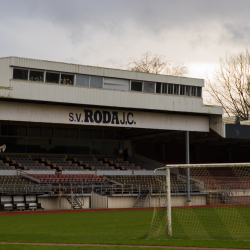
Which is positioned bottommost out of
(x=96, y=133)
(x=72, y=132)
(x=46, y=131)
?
(x=46, y=131)

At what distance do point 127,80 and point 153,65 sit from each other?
25.4 metres

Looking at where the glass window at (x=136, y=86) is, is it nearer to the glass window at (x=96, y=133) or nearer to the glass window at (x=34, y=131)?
the glass window at (x=96, y=133)

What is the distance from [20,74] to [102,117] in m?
7.21

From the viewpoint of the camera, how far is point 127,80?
1261 inches

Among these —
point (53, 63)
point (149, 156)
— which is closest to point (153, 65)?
point (149, 156)

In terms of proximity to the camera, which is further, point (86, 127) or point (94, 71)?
point (86, 127)

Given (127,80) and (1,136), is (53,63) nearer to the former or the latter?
(127,80)

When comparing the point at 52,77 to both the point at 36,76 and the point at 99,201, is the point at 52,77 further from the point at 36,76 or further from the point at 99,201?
the point at 99,201

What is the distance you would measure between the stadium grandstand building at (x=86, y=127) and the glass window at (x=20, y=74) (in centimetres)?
7

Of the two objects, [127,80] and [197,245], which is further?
[127,80]

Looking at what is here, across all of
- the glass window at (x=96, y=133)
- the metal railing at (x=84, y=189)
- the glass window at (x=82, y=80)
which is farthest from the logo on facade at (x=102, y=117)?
the glass window at (x=96, y=133)

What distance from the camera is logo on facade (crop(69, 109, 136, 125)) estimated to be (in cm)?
3048

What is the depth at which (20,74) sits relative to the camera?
1112 inches

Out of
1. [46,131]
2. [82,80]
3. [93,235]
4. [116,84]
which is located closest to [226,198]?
[116,84]
